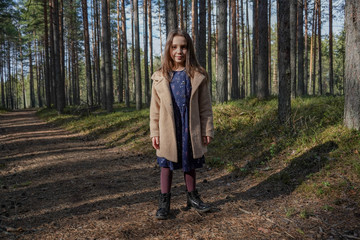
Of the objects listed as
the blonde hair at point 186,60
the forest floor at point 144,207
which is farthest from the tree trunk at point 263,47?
the blonde hair at point 186,60

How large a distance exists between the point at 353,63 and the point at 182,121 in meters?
3.56

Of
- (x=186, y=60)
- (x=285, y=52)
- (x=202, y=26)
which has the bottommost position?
(x=186, y=60)

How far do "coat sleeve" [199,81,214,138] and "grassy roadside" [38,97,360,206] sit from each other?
1.79m

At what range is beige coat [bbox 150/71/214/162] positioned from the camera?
3135 millimetres

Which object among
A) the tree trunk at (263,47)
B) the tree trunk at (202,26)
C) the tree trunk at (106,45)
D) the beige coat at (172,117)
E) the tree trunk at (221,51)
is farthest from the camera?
the tree trunk at (106,45)

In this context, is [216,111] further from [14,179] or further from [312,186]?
[14,179]

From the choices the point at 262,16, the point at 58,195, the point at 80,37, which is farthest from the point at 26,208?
the point at 80,37

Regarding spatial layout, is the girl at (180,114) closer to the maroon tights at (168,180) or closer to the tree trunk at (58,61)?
the maroon tights at (168,180)

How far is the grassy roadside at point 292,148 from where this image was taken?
3703mm

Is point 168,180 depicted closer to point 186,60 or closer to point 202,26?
point 186,60

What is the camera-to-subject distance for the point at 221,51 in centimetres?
1012

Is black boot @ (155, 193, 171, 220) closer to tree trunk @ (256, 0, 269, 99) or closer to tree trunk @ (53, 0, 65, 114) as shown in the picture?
tree trunk @ (256, 0, 269, 99)

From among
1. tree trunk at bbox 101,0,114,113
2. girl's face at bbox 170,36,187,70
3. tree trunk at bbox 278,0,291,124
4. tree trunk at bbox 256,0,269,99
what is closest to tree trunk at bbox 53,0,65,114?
tree trunk at bbox 101,0,114,113

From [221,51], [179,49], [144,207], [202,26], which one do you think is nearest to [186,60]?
[179,49]
